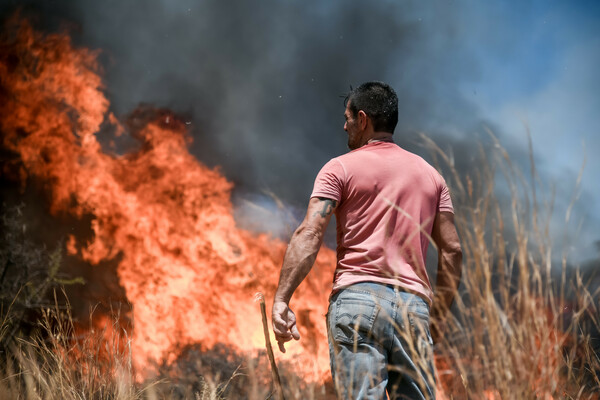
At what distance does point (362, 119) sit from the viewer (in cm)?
258

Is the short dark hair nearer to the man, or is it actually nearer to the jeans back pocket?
the man

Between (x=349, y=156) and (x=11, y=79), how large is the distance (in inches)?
374

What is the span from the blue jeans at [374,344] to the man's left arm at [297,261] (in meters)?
0.20

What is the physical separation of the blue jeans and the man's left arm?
0.66 ft

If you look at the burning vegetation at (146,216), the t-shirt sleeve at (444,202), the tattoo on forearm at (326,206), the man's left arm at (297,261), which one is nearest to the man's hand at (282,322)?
the man's left arm at (297,261)

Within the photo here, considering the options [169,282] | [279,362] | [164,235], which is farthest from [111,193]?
[279,362]

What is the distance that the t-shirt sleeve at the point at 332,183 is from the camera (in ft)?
7.66

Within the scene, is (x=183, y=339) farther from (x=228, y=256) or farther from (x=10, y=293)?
(x=10, y=293)

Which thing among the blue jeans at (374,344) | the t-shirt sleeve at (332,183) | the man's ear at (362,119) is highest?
the man's ear at (362,119)

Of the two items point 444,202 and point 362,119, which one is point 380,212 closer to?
point 444,202

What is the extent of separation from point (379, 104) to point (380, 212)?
605 millimetres

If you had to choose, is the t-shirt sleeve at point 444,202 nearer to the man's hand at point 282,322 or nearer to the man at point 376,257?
the man at point 376,257

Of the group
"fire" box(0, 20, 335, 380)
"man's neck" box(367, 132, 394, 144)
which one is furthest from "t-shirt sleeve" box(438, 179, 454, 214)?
"fire" box(0, 20, 335, 380)

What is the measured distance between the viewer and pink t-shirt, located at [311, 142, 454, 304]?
2223mm
